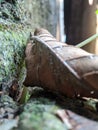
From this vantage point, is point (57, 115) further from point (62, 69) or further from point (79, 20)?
point (79, 20)

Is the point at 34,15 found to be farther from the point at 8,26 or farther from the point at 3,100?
the point at 3,100

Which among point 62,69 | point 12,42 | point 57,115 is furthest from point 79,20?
point 57,115

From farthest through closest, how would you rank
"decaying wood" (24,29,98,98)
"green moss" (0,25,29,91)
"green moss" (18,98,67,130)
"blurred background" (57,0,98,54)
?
1. "blurred background" (57,0,98,54)
2. "green moss" (0,25,29,91)
3. "decaying wood" (24,29,98,98)
4. "green moss" (18,98,67,130)

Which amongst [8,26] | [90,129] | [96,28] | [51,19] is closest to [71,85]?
[90,129]

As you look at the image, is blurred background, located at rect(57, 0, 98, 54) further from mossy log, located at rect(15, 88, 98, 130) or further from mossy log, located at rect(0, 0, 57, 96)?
mossy log, located at rect(15, 88, 98, 130)

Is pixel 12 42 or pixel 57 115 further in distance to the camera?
pixel 12 42

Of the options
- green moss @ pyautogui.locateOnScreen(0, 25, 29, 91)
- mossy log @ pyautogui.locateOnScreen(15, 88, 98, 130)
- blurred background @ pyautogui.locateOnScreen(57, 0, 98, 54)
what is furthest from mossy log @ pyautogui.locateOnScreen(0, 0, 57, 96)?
blurred background @ pyautogui.locateOnScreen(57, 0, 98, 54)
